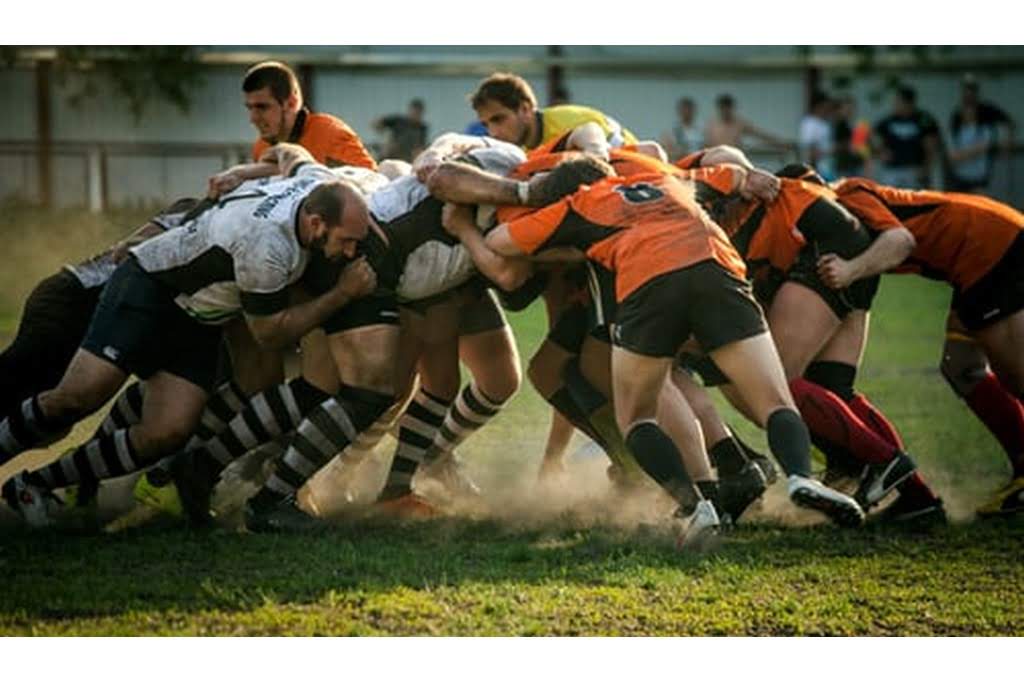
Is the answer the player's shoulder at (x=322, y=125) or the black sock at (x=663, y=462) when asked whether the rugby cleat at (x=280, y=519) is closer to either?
the black sock at (x=663, y=462)

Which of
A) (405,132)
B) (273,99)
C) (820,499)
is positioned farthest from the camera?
(405,132)

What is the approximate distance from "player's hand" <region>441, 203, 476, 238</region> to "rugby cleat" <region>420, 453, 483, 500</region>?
3.51ft

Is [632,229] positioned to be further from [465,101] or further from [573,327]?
[465,101]

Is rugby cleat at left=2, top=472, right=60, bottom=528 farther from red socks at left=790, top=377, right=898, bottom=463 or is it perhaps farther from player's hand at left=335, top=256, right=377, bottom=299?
red socks at left=790, top=377, right=898, bottom=463

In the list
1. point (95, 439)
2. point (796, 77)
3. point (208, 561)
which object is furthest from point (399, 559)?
point (796, 77)

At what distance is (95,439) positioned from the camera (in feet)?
20.9

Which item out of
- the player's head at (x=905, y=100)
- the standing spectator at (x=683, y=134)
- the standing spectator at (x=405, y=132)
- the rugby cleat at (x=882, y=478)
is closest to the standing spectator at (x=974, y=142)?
the player's head at (x=905, y=100)

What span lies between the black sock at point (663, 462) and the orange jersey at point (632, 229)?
441mm

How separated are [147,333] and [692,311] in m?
1.79

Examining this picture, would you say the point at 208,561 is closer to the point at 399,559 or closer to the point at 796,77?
the point at 399,559

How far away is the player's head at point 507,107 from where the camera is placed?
725 cm

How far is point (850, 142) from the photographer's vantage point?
15.7 meters

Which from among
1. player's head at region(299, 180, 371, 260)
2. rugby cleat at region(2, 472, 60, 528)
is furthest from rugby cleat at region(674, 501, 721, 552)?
rugby cleat at region(2, 472, 60, 528)

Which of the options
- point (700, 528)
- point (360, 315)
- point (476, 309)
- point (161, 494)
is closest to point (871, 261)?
point (700, 528)
